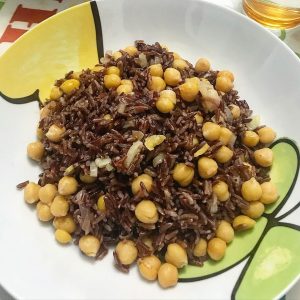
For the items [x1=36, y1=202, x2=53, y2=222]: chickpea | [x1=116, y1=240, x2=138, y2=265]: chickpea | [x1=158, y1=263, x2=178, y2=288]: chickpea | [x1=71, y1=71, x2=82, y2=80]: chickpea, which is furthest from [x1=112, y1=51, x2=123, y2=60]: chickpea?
[x1=158, y1=263, x2=178, y2=288]: chickpea

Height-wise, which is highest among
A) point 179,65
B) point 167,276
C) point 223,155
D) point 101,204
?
point 179,65

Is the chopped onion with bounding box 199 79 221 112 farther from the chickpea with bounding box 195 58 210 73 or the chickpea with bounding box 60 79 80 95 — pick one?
the chickpea with bounding box 60 79 80 95

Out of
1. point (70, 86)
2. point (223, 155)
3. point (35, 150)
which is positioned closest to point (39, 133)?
point (35, 150)

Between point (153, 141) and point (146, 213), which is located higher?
point (153, 141)

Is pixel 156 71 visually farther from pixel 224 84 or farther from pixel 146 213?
pixel 146 213

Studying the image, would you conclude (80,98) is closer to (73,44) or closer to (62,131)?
(62,131)

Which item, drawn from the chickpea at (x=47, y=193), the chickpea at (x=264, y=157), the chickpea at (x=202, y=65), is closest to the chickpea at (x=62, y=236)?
the chickpea at (x=47, y=193)

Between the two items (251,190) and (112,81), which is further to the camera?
(112,81)
